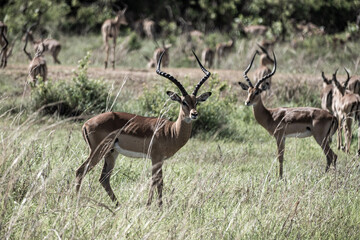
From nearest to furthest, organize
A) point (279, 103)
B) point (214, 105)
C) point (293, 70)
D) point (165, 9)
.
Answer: point (214, 105)
point (279, 103)
point (293, 70)
point (165, 9)

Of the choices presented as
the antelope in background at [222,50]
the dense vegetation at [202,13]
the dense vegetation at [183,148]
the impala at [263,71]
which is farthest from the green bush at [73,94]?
the dense vegetation at [202,13]

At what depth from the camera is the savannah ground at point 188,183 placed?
398 cm

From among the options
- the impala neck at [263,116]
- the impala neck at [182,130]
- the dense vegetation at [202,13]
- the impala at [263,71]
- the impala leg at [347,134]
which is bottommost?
the impala leg at [347,134]

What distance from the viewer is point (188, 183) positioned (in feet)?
18.0

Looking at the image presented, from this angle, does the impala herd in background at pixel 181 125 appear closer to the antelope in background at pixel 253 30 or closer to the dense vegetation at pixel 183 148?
the dense vegetation at pixel 183 148

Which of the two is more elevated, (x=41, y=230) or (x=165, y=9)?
(x=165, y=9)

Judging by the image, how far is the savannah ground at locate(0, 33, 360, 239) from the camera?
3.98 meters

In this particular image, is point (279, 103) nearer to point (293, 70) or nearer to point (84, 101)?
point (293, 70)

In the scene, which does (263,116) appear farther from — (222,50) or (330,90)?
(222,50)

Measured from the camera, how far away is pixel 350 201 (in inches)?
205

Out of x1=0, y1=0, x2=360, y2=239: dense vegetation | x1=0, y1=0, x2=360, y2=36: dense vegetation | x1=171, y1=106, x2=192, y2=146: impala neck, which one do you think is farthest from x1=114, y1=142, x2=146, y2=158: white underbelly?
x1=0, y1=0, x2=360, y2=36: dense vegetation

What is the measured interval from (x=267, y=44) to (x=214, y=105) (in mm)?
7218

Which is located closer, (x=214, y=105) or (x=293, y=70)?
(x=214, y=105)

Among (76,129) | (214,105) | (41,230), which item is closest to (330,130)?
(214,105)
